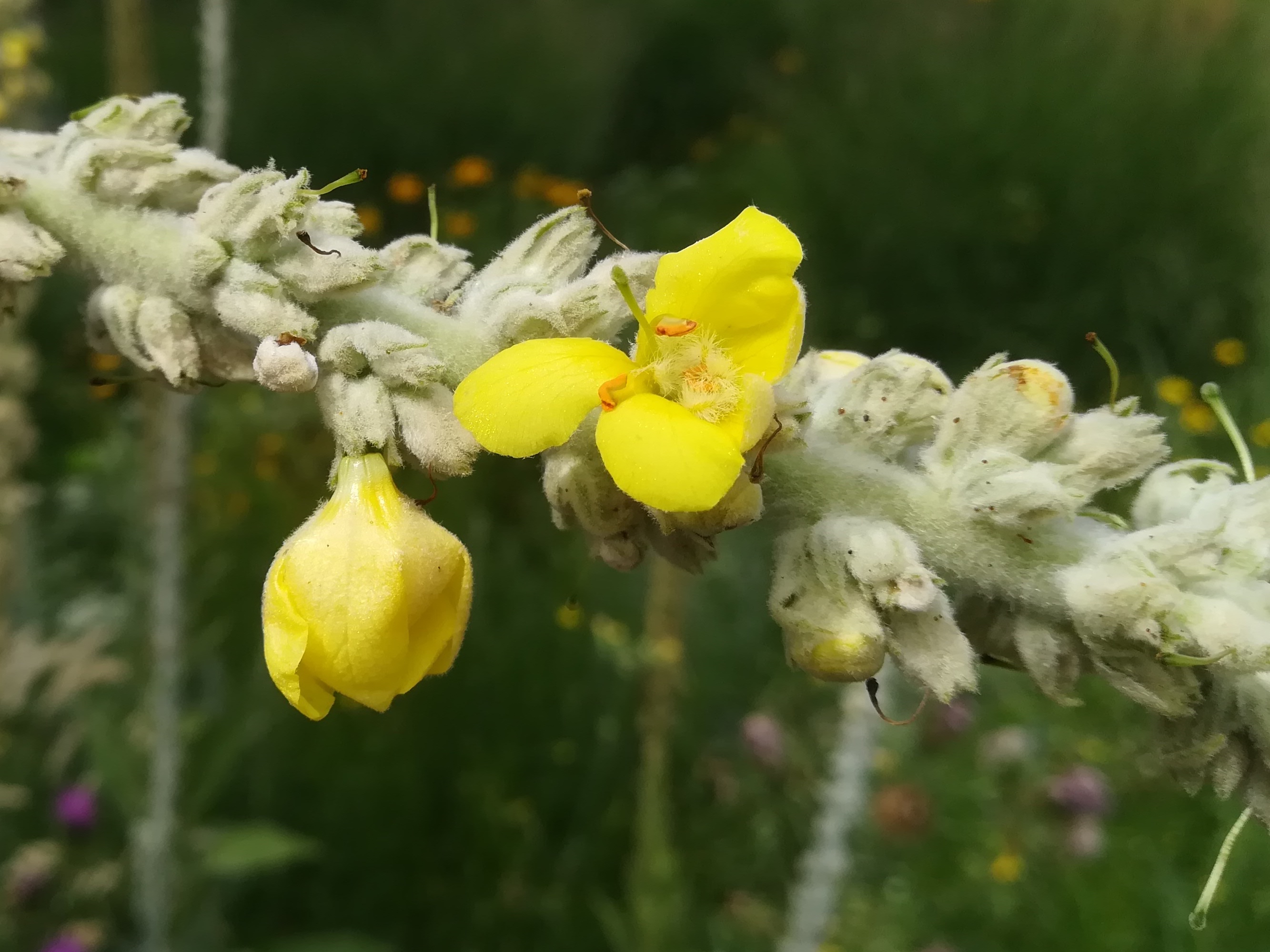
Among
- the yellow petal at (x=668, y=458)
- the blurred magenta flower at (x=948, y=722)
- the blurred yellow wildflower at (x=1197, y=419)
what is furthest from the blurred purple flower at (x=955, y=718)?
the yellow petal at (x=668, y=458)

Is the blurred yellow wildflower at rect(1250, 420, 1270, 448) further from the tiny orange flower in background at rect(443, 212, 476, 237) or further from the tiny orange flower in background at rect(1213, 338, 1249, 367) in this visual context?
the tiny orange flower in background at rect(443, 212, 476, 237)

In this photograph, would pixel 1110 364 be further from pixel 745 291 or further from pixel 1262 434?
pixel 1262 434

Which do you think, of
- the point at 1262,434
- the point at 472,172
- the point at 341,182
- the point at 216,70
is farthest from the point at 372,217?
the point at 341,182

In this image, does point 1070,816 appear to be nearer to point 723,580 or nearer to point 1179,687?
point 723,580

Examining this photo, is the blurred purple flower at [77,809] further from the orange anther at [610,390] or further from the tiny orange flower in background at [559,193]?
the tiny orange flower in background at [559,193]

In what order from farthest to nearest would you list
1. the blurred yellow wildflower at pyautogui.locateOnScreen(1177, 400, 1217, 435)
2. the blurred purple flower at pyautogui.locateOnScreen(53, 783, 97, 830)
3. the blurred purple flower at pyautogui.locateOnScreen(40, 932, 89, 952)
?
the blurred yellow wildflower at pyautogui.locateOnScreen(1177, 400, 1217, 435)
the blurred purple flower at pyautogui.locateOnScreen(53, 783, 97, 830)
the blurred purple flower at pyautogui.locateOnScreen(40, 932, 89, 952)

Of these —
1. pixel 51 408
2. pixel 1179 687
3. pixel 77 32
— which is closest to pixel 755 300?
pixel 1179 687

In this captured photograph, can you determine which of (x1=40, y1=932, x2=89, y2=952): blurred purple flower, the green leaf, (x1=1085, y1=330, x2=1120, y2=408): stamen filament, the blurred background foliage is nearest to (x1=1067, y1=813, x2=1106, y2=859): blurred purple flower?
the blurred background foliage
